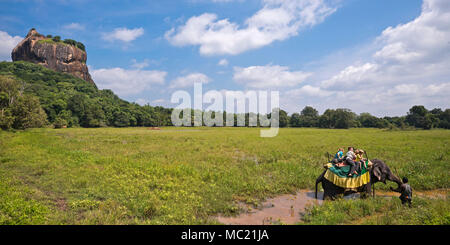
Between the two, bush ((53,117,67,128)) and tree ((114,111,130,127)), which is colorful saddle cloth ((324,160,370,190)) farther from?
tree ((114,111,130,127))

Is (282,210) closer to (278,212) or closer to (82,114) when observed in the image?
(278,212)

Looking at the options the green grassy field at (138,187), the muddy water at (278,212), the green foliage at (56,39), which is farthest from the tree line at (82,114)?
the muddy water at (278,212)

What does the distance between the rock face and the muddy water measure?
17146 centimetres

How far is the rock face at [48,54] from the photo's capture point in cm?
13500

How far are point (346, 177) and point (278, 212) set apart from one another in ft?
9.36

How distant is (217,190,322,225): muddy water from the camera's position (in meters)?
6.64

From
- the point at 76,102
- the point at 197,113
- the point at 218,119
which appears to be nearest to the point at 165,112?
the point at 197,113

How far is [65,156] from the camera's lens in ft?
49.5

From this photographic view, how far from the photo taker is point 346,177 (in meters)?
7.75

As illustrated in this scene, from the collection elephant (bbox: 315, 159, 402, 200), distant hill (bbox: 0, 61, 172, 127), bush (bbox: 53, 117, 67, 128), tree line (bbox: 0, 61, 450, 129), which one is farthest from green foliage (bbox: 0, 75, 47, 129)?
elephant (bbox: 315, 159, 402, 200)

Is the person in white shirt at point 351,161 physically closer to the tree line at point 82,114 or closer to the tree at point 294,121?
the tree line at point 82,114

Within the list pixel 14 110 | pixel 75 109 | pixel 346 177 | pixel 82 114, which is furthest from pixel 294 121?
pixel 346 177
